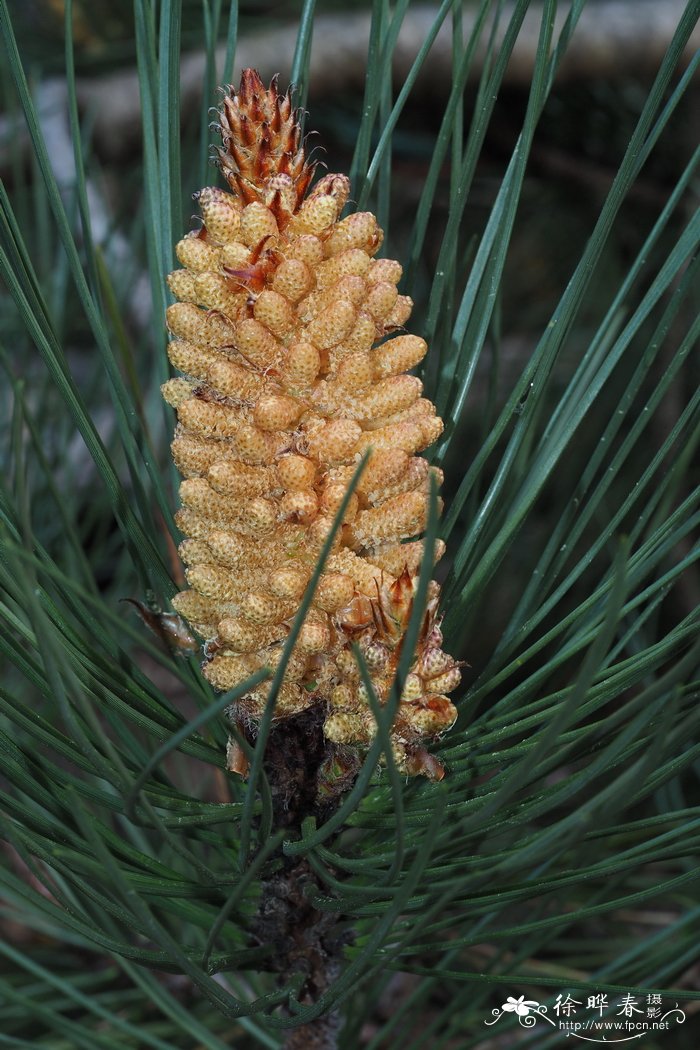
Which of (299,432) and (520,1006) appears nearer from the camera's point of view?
(299,432)

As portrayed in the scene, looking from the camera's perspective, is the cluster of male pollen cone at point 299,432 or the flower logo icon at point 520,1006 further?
the flower logo icon at point 520,1006

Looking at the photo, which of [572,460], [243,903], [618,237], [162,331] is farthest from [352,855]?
[618,237]

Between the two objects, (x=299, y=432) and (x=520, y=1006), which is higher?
(x=299, y=432)

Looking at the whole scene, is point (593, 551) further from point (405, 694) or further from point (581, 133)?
point (581, 133)

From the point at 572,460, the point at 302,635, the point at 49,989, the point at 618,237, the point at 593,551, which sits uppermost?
the point at 618,237

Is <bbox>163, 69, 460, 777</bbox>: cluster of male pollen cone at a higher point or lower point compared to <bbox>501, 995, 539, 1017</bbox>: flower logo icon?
higher

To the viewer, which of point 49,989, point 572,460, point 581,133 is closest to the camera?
point 49,989

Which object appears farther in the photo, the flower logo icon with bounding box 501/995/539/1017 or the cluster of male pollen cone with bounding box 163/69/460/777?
the flower logo icon with bounding box 501/995/539/1017

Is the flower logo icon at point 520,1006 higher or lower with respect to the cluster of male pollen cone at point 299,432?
lower
